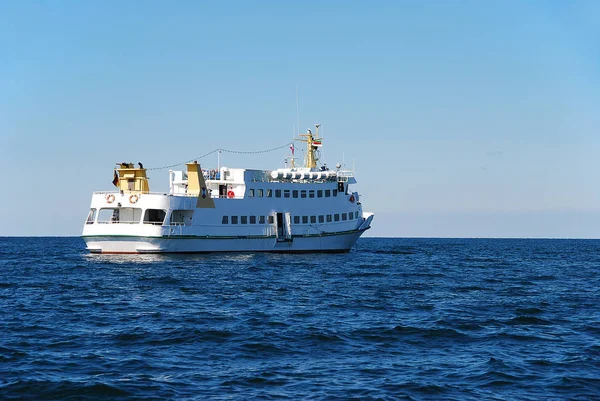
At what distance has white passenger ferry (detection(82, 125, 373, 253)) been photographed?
52.9 m

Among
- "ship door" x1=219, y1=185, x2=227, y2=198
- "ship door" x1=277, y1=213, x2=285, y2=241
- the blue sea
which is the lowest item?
the blue sea

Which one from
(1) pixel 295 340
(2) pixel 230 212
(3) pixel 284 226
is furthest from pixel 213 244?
(1) pixel 295 340

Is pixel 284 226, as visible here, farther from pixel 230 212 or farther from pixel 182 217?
pixel 182 217

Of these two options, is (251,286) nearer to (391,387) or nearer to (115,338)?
(115,338)

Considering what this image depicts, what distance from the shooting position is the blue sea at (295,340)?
47.5 feet

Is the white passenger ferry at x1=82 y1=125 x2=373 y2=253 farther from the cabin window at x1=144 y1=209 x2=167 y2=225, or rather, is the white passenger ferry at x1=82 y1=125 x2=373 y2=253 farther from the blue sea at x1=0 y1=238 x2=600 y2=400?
the blue sea at x1=0 y1=238 x2=600 y2=400

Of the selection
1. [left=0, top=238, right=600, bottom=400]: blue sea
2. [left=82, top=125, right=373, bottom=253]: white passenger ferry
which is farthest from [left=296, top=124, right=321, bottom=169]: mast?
[left=0, top=238, right=600, bottom=400]: blue sea

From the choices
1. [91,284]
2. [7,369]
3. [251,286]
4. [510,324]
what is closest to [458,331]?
[510,324]

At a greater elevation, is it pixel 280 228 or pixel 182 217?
pixel 182 217

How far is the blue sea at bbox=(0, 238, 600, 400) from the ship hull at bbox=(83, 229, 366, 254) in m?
16.2

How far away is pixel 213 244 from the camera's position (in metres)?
55.7

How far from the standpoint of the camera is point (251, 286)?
111ft

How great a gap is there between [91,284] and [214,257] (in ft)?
67.7

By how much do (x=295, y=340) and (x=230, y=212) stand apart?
37691 millimetres
